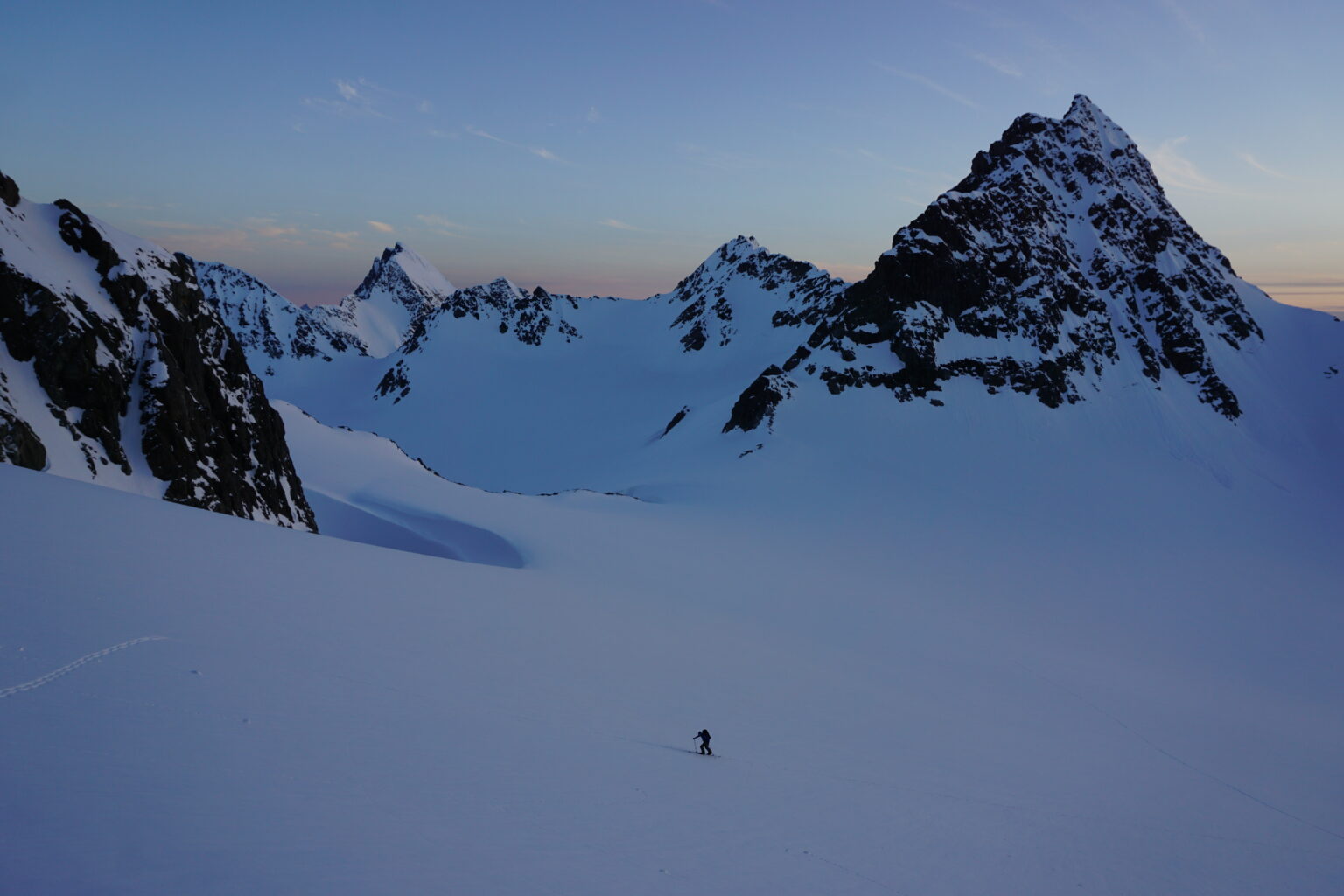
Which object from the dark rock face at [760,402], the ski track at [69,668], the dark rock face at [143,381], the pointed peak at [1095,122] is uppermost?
the pointed peak at [1095,122]

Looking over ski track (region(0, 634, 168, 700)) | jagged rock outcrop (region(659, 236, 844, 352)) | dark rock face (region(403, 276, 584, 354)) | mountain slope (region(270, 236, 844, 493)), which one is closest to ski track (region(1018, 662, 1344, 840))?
ski track (region(0, 634, 168, 700))

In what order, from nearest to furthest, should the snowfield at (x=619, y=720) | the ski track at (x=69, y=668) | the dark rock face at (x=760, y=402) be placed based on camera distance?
the snowfield at (x=619, y=720) → the ski track at (x=69, y=668) → the dark rock face at (x=760, y=402)

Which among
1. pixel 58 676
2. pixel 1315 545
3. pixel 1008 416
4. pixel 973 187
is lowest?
pixel 58 676

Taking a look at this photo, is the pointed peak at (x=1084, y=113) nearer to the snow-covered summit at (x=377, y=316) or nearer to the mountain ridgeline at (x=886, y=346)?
the mountain ridgeline at (x=886, y=346)

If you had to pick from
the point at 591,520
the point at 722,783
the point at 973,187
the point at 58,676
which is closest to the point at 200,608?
the point at 58,676

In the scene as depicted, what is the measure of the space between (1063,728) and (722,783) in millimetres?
12183

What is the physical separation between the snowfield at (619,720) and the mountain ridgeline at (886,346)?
38.8ft

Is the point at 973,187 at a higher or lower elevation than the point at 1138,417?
higher

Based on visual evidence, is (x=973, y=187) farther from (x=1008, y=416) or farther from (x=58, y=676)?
(x=58, y=676)

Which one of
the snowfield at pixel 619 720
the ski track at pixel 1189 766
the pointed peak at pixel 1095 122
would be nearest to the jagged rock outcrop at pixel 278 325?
the pointed peak at pixel 1095 122

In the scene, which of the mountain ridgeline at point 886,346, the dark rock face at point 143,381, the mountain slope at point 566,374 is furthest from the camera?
the mountain slope at point 566,374

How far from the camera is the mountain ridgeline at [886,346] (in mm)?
25969

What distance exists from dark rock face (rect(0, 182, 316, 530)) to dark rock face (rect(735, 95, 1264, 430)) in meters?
42.7

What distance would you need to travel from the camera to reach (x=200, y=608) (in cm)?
1041
